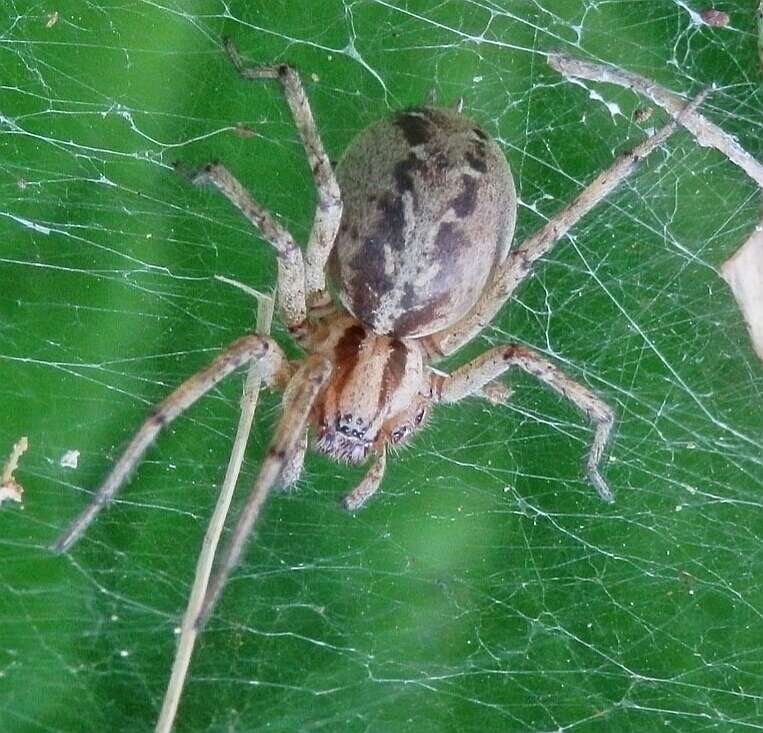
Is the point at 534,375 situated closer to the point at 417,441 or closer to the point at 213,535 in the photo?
the point at 417,441

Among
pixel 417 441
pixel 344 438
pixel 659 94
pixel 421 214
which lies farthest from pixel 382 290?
pixel 659 94

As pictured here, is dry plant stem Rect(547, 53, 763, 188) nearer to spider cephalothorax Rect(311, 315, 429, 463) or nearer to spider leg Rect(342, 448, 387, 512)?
spider cephalothorax Rect(311, 315, 429, 463)

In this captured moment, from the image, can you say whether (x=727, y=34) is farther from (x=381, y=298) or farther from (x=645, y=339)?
(x=381, y=298)

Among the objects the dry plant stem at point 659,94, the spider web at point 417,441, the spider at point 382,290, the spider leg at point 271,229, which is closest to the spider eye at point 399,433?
the spider at point 382,290

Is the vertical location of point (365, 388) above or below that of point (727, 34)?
below

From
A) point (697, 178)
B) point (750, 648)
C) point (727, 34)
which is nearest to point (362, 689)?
point (750, 648)

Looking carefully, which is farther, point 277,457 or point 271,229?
point 271,229
